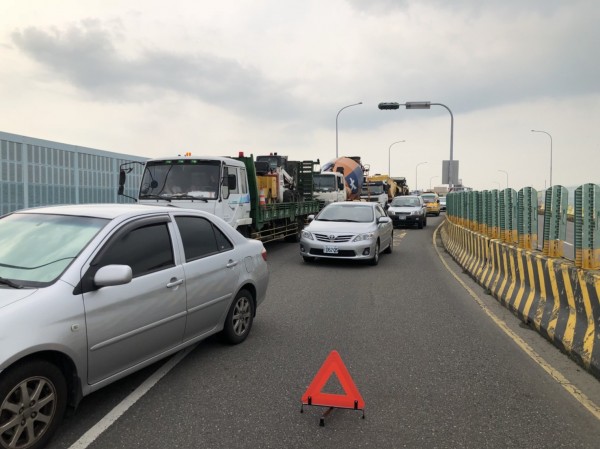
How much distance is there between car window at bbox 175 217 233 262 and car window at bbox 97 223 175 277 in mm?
244

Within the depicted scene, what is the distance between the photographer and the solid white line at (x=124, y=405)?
3.22 metres

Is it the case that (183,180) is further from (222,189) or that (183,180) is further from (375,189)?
(375,189)

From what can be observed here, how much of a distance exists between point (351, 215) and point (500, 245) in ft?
15.5

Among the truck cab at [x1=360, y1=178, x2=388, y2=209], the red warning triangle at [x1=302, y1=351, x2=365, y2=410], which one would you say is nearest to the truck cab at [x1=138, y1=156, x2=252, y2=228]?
the red warning triangle at [x1=302, y1=351, x2=365, y2=410]

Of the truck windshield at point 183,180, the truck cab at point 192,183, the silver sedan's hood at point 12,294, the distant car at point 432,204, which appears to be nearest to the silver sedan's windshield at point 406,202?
the distant car at point 432,204

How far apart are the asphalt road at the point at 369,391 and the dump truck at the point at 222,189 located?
13.3ft

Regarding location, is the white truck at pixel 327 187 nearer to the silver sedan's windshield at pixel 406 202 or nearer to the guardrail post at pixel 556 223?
the silver sedan's windshield at pixel 406 202

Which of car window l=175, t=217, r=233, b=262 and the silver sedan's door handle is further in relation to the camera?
car window l=175, t=217, r=233, b=262

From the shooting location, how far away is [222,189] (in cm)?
1055

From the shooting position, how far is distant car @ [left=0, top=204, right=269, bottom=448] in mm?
2930

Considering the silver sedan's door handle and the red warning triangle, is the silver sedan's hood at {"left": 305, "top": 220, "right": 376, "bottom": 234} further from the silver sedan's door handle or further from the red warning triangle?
the red warning triangle

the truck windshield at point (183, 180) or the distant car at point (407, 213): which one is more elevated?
the truck windshield at point (183, 180)

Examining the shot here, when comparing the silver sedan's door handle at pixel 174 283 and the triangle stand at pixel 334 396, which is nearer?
the triangle stand at pixel 334 396

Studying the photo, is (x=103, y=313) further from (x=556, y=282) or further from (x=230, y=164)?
(x=230, y=164)
